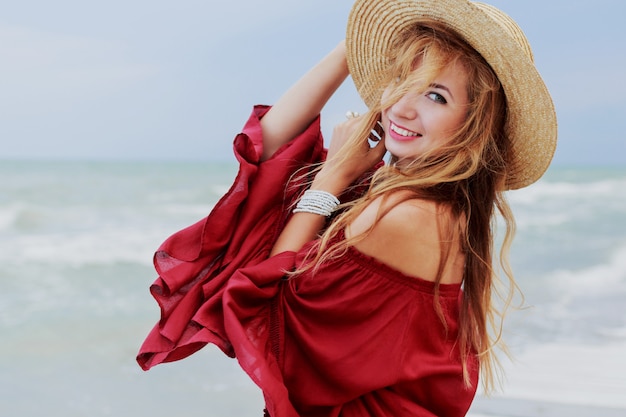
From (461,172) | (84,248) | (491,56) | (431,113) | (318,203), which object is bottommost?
(84,248)

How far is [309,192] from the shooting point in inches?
76.4

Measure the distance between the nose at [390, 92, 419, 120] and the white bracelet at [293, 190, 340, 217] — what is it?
0.84 feet

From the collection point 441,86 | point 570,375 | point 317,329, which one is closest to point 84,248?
point 570,375

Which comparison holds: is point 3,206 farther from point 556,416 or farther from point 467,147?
point 467,147

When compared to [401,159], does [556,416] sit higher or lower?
lower

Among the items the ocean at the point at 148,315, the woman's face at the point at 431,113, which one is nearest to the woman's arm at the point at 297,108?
the woman's face at the point at 431,113

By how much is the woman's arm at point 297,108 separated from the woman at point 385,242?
0.04 metres

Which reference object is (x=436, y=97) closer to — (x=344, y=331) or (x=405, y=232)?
(x=405, y=232)

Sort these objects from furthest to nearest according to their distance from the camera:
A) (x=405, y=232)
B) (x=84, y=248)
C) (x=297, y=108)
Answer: (x=84, y=248), (x=297, y=108), (x=405, y=232)

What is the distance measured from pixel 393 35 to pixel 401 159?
340 millimetres

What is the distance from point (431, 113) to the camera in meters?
1.85

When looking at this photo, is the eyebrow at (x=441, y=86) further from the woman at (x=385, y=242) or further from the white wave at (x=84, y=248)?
the white wave at (x=84, y=248)

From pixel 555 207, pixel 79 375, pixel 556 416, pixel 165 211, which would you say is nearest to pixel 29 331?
pixel 79 375

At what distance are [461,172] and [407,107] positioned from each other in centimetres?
19
